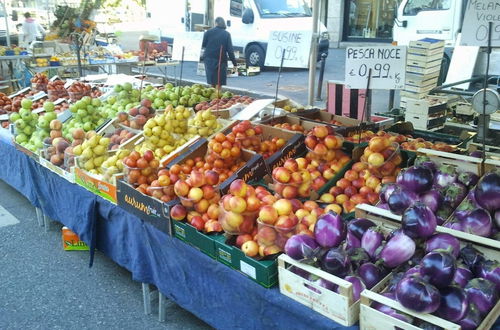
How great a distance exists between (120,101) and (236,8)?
1047 cm

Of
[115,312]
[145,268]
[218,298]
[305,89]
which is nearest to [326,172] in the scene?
[218,298]

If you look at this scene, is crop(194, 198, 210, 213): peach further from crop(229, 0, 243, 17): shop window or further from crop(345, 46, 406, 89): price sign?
crop(229, 0, 243, 17): shop window

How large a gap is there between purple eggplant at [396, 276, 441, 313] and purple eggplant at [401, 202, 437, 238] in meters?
0.26

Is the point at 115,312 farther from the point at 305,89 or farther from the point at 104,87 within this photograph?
the point at 305,89

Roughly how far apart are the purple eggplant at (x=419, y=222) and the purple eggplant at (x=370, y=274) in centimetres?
18

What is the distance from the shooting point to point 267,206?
7.40 ft

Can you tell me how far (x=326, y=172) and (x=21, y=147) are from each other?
9.97 ft

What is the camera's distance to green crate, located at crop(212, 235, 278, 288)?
6.80 ft

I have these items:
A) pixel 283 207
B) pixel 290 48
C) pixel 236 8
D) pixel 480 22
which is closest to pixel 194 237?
pixel 283 207

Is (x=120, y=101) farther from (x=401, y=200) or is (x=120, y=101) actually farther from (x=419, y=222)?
(x=419, y=222)

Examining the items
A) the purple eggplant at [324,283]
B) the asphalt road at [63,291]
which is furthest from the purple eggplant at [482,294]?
the asphalt road at [63,291]

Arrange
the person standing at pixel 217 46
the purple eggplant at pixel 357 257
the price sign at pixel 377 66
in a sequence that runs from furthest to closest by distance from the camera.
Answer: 1. the person standing at pixel 217 46
2. the price sign at pixel 377 66
3. the purple eggplant at pixel 357 257

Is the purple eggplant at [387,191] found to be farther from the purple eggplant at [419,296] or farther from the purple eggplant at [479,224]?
the purple eggplant at [419,296]

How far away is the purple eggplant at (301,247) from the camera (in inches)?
74.7
